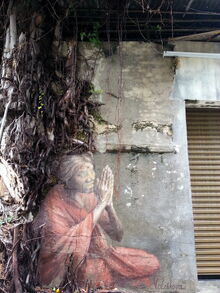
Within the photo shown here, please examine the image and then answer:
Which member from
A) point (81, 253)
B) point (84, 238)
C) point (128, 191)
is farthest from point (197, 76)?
point (81, 253)

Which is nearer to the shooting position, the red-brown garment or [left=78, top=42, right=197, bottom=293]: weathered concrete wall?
the red-brown garment

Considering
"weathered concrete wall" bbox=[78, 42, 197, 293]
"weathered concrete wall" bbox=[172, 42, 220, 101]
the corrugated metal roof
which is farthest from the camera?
"weathered concrete wall" bbox=[172, 42, 220, 101]

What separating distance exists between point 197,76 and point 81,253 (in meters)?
2.81

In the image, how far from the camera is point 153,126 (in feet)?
12.4

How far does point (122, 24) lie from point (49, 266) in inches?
129

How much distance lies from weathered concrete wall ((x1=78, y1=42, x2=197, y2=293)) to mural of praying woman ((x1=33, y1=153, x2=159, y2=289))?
0.13 meters

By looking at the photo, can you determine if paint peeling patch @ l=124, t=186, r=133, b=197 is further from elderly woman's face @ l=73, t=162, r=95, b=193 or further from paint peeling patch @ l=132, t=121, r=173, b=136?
paint peeling patch @ l=132, t=121, r=173, b=136

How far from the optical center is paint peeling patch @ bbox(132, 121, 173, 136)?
3.77 meters

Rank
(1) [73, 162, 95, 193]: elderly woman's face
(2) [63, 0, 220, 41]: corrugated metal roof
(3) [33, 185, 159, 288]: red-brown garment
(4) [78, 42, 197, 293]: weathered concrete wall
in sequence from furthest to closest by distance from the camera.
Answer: (2) [63, 0, 220, 41]: corrugated metal roof, (1) [73, 162, 95, 193]: elderly woman's face, (4) [78, 42, 197, 293]: weathered concrete wall, (3) [33, 185, 159, 288]: red-brown garment

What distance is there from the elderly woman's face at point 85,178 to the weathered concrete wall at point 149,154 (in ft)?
0.45

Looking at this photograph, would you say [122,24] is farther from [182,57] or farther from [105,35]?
[182,57]

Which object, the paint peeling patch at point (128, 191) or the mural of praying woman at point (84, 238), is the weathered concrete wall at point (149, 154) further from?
the mural of praying woman at point (84, 238)
